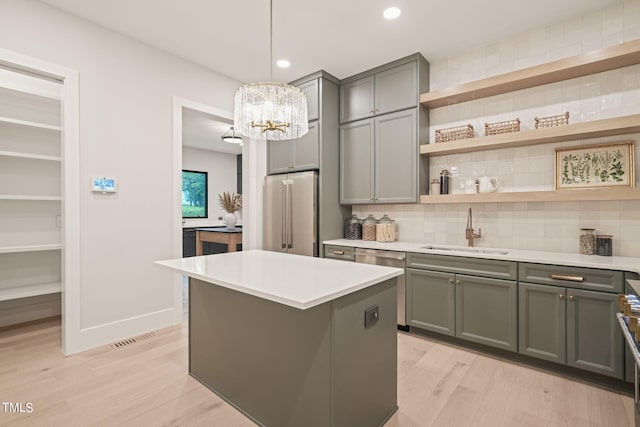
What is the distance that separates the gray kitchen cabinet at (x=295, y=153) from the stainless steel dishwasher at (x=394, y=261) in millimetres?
1208

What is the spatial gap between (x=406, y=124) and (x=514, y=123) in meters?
0.98

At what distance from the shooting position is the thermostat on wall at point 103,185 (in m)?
2.80

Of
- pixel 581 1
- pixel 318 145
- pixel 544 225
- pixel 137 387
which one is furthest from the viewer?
pixel 318 145

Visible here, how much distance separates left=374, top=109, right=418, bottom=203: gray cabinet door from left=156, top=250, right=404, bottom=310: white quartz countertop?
1.54 meters

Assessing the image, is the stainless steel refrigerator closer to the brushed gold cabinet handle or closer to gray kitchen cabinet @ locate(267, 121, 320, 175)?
gray kitchen cabinet @ locate(267, 121, 320, 175)

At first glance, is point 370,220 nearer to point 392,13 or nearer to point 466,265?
point 466,265

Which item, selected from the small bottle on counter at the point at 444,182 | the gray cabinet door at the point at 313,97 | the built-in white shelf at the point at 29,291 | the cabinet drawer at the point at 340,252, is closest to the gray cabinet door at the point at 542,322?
the small bottle on counter at the point at 444,182

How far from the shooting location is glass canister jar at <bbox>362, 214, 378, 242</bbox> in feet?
12.2

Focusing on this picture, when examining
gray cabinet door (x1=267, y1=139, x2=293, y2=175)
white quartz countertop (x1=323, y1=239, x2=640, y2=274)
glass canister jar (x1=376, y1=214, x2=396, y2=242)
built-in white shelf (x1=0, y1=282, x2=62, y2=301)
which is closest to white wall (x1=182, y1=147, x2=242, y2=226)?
gray cabinet door (x1=267, y1=139, x2=293, y2=175)

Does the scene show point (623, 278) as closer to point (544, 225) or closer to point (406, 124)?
point (544, 225)

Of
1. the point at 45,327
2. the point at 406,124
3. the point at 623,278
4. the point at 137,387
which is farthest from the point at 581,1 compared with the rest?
the point at 45,327

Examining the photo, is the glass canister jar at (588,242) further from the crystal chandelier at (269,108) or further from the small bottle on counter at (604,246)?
the crystal chandelier at (269,108)

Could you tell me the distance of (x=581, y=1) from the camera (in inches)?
97.2

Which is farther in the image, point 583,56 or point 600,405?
point 583,56
